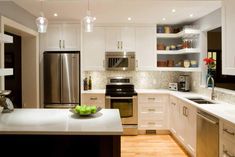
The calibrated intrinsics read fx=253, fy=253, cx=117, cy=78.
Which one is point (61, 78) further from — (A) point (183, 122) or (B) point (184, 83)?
(B) point (184, 83)

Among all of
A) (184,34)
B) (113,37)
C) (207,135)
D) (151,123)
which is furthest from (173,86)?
(207,135)

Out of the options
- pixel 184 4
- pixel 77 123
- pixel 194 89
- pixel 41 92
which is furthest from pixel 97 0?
pixel 194 89

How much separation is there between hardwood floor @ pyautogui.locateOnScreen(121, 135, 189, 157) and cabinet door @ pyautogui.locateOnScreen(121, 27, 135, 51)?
2017mm

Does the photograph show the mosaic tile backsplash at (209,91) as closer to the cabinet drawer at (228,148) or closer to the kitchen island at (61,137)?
the cabinet drawer at (228,148)

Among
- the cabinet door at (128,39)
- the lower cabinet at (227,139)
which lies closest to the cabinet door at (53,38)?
the cabinet door at (128,39)

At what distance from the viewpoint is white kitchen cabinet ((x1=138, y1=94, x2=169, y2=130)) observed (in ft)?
18.1

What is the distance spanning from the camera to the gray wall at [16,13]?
3793 millimetres

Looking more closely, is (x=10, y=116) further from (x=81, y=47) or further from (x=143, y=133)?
(x=143, y=133)

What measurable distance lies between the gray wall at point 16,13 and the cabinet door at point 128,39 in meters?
1.96

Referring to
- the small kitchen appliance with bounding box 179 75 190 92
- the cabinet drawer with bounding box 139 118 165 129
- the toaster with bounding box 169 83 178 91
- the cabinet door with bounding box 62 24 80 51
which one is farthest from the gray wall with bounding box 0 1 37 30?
the small kitchen appliance with bounding box 179 75 190 92

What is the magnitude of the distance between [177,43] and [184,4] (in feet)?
7.60

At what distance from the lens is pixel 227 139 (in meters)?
2.72

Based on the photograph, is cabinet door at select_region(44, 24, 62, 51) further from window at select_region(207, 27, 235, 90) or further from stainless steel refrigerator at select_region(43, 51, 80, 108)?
window at select_region(207, 27, 235, 90)

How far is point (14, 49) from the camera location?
4.96 metres
